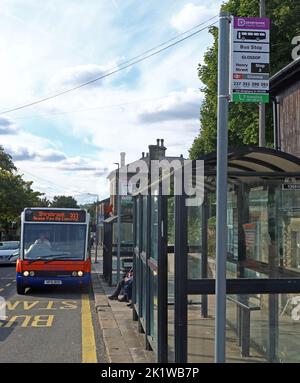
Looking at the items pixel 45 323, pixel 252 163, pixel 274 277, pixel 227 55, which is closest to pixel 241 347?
pixel 274 277

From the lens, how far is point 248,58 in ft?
11.2

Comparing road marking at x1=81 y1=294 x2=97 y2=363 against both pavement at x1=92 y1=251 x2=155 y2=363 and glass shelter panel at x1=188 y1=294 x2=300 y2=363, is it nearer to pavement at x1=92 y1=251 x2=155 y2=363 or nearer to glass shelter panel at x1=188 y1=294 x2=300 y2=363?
pavement at x1=92 y1=251 x2=155 y2=363

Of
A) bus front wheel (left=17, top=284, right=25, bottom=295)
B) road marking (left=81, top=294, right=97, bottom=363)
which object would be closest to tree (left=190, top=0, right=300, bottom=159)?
bus front wheel (left=17, top=284, right=25, bottom=295)

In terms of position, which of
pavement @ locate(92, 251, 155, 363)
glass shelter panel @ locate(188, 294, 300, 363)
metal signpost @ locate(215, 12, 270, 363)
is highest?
metal signpost @ locate(215, 12, 270, 363)

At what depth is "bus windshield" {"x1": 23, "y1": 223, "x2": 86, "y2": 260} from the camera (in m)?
15.7

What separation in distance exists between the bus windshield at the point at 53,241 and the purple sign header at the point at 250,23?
12.9 m

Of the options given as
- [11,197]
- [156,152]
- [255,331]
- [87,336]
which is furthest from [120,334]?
[11,197]

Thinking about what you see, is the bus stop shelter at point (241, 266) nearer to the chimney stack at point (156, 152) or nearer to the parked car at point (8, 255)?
the chimney stack at point (156, 152)

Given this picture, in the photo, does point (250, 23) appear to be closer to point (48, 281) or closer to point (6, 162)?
point (48, 281)

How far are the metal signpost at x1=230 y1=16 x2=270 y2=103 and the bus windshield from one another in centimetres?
1283

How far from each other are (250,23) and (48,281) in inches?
507
